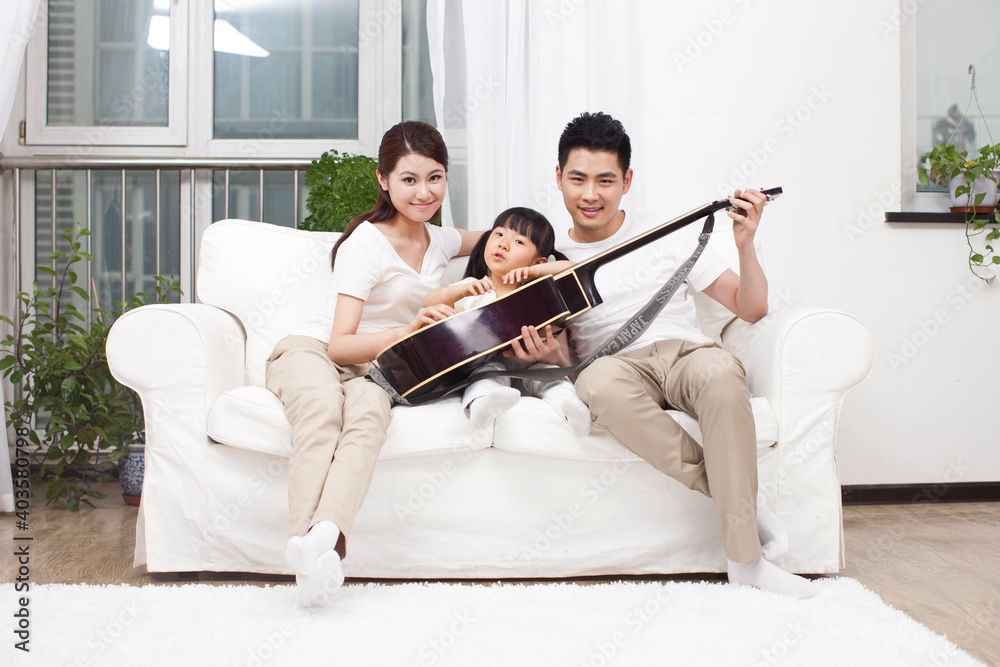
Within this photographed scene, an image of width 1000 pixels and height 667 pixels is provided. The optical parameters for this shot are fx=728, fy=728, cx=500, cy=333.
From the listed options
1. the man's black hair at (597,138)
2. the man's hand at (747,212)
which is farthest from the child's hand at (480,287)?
the man's hand at (747,212)

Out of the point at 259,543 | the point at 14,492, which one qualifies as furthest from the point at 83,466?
the point at 259,543

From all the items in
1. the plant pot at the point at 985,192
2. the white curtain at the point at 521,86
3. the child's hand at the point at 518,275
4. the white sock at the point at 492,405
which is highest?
the white curtain at the point at 521,86

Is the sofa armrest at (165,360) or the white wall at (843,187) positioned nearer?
the sofa armrest at (165,360)

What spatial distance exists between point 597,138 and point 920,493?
1639 millimetres

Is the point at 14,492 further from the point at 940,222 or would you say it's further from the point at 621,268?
the point at 940,222

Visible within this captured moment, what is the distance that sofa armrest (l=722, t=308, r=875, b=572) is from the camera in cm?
153

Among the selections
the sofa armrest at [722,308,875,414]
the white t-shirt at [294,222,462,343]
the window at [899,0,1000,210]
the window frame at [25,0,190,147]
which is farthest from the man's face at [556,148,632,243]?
the window frame at [25,0,190,147]

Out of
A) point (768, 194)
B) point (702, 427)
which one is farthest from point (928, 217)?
point (702, 427)

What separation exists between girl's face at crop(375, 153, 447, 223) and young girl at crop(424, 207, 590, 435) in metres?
0.17

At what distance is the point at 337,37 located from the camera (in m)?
2.88

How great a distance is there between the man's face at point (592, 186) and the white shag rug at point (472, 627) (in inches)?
34.9

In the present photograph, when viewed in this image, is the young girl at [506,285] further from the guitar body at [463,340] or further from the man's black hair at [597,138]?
the man's black hair at [597,138]

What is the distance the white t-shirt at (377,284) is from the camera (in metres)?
1.71

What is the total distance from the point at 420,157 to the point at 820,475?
1.17 metres
